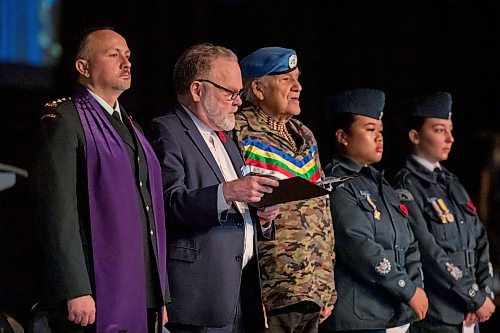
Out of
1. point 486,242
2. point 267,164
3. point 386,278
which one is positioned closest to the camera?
point 267,164

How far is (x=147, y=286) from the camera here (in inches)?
124

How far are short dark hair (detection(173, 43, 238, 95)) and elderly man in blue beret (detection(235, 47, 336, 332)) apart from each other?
294mm

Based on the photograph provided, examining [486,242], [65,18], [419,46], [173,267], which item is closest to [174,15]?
[65,18]

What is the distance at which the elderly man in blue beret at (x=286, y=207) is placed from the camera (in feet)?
12.1

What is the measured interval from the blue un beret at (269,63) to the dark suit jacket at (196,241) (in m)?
0.56

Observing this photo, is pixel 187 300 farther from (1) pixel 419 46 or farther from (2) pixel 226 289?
(1) pixel 419 46

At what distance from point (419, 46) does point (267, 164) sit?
289cm

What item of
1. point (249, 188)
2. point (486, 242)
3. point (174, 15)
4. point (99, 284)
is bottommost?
point (486, 242)

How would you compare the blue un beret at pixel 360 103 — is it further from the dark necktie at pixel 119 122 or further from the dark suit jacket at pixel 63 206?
the dark suit jacket at pixel 63 206

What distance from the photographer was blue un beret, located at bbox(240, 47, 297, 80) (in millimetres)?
3910

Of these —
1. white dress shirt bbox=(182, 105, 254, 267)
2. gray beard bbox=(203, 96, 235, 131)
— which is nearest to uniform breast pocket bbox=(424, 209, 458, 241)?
white dress shirt bbox=(182, 105, 254, 267)

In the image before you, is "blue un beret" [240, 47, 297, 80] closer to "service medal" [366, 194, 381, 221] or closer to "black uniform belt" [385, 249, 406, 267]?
"service medal" [366, 194, 381, 221]

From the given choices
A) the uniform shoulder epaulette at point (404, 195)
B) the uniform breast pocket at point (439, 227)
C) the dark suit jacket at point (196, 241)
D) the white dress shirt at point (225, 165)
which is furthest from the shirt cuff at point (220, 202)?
the uniform breast pocket at point (439, 227)

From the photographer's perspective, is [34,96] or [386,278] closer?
[386,278]
